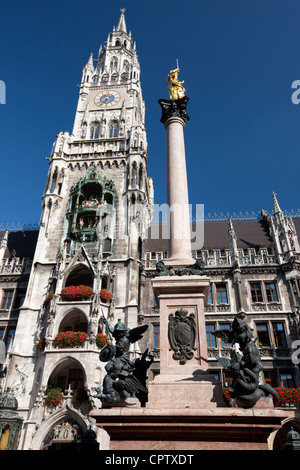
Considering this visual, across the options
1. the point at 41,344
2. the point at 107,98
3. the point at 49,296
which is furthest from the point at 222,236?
the point at 107,98

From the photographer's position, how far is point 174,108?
12.5m

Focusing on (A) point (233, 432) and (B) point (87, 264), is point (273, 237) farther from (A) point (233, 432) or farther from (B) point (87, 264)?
(A) point (233, 432)

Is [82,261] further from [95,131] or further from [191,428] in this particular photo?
[191,428]

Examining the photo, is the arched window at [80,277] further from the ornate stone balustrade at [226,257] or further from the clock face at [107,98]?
the clock face at [107,98]

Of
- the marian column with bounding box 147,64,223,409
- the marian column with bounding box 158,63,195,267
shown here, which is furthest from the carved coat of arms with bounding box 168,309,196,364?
the marian column with bounding box 158,63,195,267

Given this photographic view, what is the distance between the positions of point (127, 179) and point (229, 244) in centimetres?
1017

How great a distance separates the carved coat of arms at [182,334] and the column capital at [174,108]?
7508mm

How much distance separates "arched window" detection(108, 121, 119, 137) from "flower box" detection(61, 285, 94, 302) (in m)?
17.7

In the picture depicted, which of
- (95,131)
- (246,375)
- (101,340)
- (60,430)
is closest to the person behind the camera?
(246,375)

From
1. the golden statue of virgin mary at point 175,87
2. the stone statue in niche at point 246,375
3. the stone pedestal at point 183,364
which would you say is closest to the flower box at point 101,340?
the stone pedestal at point 183,364

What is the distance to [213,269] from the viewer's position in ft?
82.9

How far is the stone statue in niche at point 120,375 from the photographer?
23.0 ft

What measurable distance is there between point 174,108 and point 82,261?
48.0 feet
